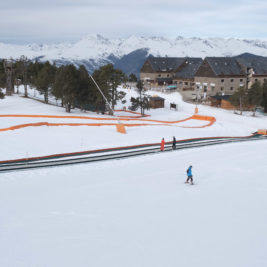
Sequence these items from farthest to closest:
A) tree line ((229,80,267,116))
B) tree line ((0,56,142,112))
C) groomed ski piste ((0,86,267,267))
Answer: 1. tree line ((229,80,267,116))
2. tree line ((0,56,142,112))
3. groomed ski piste ((0,86,267,267))

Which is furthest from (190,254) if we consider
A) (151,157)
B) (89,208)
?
(151,157)

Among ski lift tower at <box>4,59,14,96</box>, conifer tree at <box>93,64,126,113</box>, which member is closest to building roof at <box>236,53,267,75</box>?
conifer tree at <box>93,64,126,113</box>

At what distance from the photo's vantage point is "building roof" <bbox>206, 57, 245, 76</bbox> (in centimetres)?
7856

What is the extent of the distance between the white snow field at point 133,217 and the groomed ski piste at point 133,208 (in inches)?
1.8

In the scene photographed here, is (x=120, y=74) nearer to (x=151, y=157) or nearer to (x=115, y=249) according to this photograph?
(x=151, y=157)

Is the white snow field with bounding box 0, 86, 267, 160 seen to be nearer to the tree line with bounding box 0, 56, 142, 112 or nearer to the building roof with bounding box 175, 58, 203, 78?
the tree line with bounding box 0, 56, 142, 112

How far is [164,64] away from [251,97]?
48071 millimetres

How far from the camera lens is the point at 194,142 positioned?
35.0m

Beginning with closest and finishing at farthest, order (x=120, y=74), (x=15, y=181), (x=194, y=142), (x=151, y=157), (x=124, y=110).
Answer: (x=15, y=181)
(x=151, y=157)
(x=194, y=142)
(x=120, y=74)
(x=124, y=110)

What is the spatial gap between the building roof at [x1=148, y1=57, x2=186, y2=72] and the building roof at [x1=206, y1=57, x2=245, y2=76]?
21918 millimetres

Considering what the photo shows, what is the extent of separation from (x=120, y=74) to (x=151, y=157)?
86.4ft

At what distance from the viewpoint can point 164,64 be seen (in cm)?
10238

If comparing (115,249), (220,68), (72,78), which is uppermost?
(220,68)

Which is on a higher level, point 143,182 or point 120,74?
point 120,74
